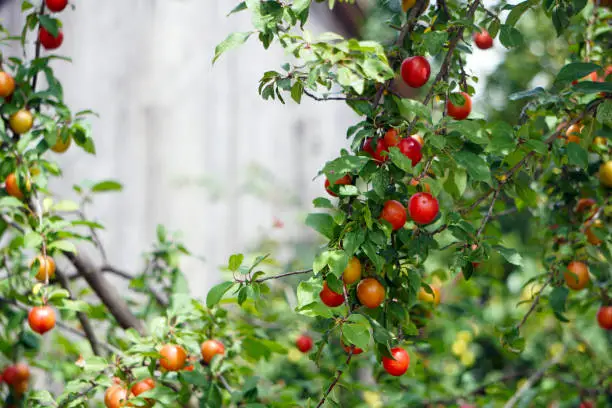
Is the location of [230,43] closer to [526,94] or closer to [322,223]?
[322,223]

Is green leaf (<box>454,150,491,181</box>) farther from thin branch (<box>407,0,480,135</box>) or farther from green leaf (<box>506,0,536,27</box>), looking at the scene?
green leaf (<box>506,0,536,27</box>)

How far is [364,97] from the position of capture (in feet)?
3.14

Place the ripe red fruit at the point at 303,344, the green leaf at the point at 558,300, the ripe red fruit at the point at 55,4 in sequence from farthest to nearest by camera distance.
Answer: the ripe red fruit at the point at 303,344, the ripe red fruit at the point at 55,4, the green leaf at the point at 558,300

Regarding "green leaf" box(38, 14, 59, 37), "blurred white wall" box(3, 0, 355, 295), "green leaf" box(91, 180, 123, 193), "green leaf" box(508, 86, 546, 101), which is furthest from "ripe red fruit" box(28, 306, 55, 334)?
"blurred white wall" box(3, 0, 355, 295)

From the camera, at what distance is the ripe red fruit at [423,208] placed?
899 millimetres

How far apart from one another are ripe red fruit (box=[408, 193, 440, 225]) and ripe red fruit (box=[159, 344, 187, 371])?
475 millimetres

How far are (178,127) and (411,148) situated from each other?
241 centimetres

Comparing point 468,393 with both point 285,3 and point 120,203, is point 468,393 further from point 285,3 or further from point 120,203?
point 120,203

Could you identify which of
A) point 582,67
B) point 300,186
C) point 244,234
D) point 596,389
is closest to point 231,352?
point 582,67

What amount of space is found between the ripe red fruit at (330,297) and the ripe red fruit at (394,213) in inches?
4.9

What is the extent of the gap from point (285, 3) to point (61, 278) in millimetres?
787

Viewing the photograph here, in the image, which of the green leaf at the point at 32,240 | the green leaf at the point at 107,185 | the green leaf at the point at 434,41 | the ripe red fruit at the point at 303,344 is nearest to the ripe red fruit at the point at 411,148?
the green leaf at the point at 434,41

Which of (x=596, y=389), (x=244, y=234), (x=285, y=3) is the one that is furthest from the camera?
(x=244, y=234)

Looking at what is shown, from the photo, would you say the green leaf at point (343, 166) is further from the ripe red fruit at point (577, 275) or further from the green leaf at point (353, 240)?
the ripe red fruit at point (577, 275)
